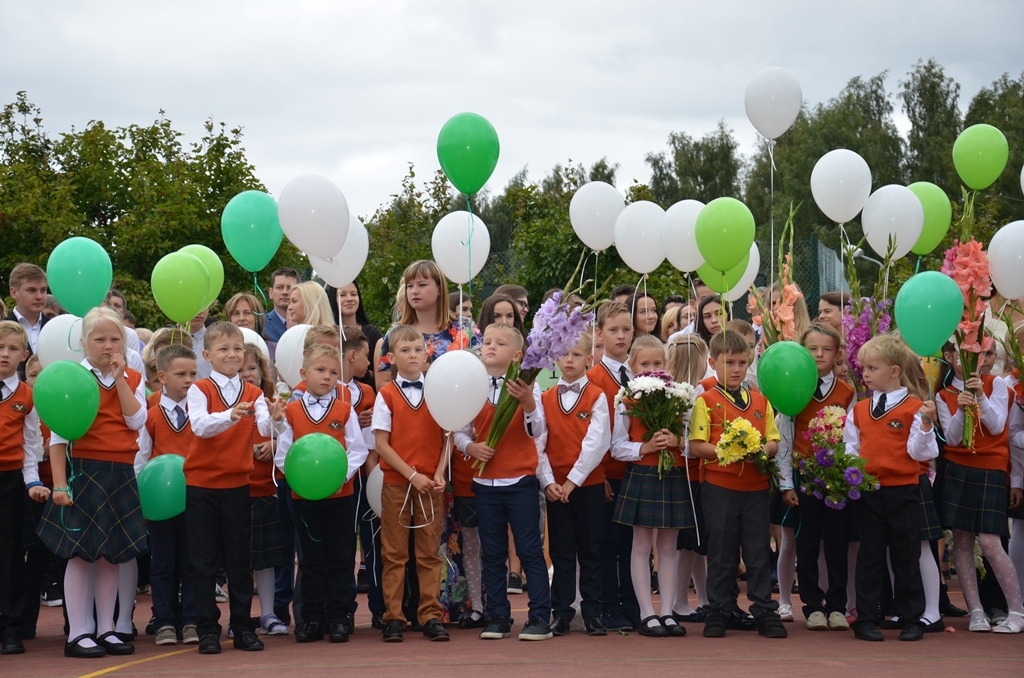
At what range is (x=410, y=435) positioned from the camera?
6.47m

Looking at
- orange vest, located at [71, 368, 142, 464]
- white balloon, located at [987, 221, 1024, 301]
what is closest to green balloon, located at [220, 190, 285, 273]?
orange vest, located at [71, 368, 142, 464]

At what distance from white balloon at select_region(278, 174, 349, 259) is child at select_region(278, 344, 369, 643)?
650 mm

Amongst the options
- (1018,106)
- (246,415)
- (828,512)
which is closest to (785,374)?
(828,512)

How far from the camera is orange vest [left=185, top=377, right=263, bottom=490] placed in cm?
614

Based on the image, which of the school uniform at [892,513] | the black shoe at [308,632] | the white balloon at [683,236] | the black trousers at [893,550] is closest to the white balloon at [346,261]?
the white balloon at [683,236]

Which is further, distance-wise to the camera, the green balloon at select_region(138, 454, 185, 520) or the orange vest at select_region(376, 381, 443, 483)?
the orange vest at select_region(376, 381, 443, 483)

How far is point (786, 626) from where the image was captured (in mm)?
6875

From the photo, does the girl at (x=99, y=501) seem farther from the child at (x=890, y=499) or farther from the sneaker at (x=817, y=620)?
the child at (x=890, y=499)

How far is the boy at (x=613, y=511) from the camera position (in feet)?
22.2

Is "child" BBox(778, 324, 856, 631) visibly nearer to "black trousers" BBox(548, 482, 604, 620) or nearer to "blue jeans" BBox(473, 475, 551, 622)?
"black trousers" BBox(548, 482, 604, 620)

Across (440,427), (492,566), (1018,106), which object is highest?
(1018,106)

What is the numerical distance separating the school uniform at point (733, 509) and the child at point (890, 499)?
1.73ft

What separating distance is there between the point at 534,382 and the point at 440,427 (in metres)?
0.61

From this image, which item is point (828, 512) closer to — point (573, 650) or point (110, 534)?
point (573, 650)
